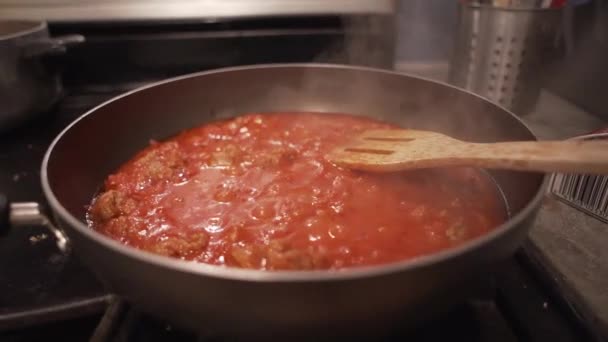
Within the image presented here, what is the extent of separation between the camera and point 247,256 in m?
1.02

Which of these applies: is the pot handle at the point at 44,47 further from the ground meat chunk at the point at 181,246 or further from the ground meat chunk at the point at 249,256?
the ground meat chunk at the point at 249,256

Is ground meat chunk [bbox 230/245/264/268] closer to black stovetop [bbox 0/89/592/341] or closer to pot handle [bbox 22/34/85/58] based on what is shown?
black stovetop [bbox 0/89/592/341]

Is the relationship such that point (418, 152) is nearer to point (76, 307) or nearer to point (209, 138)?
point (209, 138)

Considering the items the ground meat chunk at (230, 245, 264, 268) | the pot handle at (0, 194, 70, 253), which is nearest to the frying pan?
the pot handle at (0, 194, 70, 253)

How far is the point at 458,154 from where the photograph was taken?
44.2 inches

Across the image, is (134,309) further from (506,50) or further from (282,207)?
(506,50)

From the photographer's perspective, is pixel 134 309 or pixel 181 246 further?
pixel 181 246

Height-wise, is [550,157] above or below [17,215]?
above

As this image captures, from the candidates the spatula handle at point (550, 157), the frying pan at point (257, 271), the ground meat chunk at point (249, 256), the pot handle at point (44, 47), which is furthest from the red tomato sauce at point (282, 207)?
the pot handle at point (44, 47)

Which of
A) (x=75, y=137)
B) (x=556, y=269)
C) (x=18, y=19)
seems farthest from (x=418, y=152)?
(x=18, y=19)

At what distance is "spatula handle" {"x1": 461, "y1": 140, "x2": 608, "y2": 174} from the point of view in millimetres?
882

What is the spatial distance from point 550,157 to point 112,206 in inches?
42.0

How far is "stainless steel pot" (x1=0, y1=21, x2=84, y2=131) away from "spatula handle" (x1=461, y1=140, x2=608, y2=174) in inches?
61.9

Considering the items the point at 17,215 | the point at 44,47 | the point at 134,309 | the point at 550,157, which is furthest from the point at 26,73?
the point at 550,157
